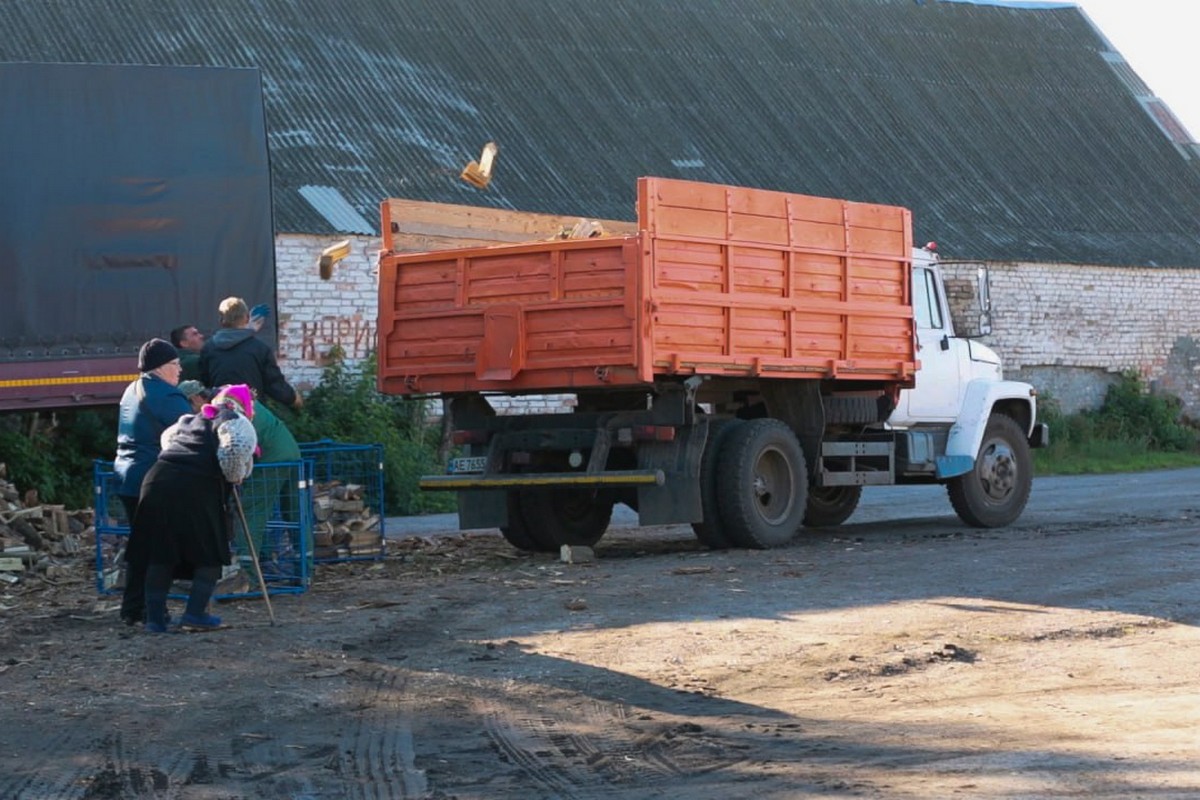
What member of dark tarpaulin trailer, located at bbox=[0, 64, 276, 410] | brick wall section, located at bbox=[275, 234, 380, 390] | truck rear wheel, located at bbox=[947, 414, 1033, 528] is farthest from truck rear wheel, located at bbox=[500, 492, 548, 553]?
brick wall section, located at bbox=[275, 234, 380, 390]

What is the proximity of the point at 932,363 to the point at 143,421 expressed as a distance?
7.81 meters

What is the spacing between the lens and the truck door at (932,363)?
15867 millimetres

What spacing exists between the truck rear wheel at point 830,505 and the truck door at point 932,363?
43.0 inches

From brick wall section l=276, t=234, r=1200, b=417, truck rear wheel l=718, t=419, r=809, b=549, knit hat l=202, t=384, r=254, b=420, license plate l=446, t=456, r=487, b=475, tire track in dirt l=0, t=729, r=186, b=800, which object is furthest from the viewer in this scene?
brick wall section l=276, t=234, r=1200, b=417

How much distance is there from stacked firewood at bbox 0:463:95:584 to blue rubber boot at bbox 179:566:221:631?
3.14 metres

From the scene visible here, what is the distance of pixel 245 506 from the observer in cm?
1141

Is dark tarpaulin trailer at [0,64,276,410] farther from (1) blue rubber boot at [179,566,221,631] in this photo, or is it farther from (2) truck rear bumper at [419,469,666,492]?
(1) blue rubber boot at [179,566,221,631]

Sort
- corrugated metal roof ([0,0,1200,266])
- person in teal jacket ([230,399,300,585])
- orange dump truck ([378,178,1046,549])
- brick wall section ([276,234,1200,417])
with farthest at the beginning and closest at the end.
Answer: brick wall section ([276,234,1200,417])
corrugated metal roof ([0,0,1200,266])
orange dump truck ([378,178,1046,549])
person in teal jacket ([230,399,300,585])

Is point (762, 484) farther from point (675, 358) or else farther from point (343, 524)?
point (343, 524)

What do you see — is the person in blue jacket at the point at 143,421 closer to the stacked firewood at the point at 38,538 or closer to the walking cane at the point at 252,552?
the walking cane at the point at 252,552

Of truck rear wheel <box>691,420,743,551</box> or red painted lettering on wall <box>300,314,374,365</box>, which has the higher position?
red painted lettering on wall <box>300,314,374,365</box>

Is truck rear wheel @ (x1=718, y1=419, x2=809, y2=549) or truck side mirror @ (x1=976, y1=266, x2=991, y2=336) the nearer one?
truck rear wheel @ (x1=718, y1=419, x2=809, y2=549)

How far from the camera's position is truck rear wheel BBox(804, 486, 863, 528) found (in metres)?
16.7

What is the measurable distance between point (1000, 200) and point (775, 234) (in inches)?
881
